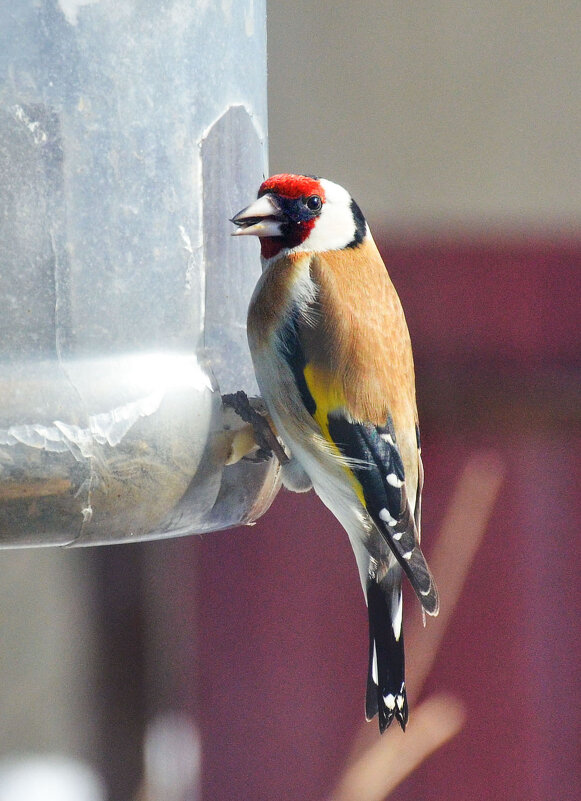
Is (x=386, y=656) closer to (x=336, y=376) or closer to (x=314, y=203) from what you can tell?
(x=336, y=376)

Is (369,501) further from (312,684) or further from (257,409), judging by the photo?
(312,684)

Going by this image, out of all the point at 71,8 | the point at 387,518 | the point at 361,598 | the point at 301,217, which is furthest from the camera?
the point at 361,598

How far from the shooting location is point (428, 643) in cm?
353

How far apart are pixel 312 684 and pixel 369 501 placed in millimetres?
1787

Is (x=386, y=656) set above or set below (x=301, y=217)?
below

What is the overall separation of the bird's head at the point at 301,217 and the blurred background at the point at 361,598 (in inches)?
62.5

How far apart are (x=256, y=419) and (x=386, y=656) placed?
1.65 ft

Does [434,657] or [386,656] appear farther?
[434,657]

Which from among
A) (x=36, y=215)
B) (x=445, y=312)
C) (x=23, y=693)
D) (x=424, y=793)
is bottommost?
(x=424, y=793)

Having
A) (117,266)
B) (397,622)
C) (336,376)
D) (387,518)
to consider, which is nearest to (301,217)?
(336,376)

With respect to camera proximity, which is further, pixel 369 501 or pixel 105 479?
pixel 369 501

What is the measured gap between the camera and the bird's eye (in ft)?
6.95

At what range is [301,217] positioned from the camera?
2115 millimetres

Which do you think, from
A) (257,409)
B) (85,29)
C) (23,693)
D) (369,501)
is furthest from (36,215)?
(23,693)
